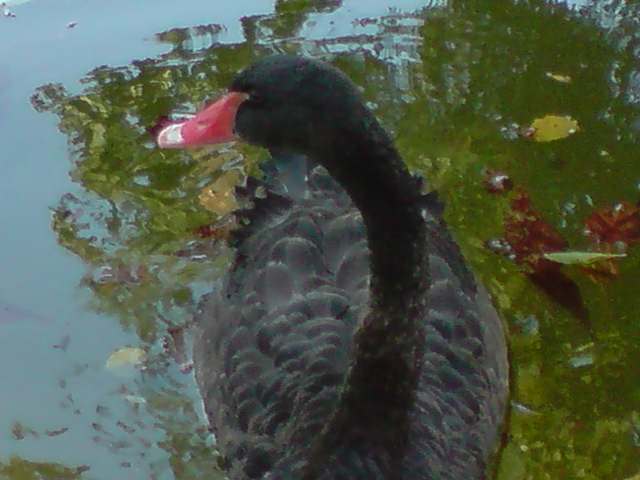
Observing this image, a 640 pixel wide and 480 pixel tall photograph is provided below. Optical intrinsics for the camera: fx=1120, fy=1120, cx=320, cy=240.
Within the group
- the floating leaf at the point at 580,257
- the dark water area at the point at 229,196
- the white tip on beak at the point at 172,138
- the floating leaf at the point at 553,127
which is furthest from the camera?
the floating leaf at the point at 553,127

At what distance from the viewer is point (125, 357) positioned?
11.3 ft

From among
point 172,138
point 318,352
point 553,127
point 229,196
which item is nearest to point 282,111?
point 172,138

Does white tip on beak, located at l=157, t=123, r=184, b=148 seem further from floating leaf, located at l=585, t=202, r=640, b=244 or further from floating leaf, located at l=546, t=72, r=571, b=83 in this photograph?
floating leaf, located at l=546, t=72, r=571, b=83

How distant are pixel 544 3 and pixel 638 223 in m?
1.47

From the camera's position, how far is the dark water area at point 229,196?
322 centimetres

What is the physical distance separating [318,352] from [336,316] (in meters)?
0.11

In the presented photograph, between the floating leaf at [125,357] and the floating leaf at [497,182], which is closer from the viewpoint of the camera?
the floating leaf at [125,357]

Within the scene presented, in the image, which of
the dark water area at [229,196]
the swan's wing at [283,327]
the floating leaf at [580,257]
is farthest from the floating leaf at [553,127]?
the swan's wing at [283,327]

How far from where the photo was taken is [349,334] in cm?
271

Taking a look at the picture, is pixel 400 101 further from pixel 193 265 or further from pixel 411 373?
pixel 411 373

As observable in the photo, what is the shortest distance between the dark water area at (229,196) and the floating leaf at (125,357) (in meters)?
0.02

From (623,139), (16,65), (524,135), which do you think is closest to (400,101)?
(524,135)

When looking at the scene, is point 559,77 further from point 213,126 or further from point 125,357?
point 213,126

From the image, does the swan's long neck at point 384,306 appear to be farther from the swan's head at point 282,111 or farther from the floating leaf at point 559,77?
the floating leaf at point 559,77
